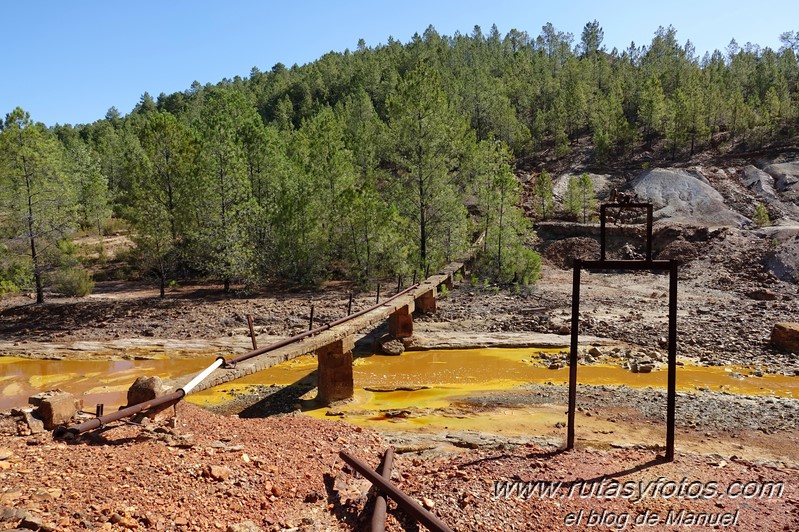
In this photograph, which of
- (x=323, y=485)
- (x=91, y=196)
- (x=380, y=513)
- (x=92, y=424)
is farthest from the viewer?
(x=91, y=196)

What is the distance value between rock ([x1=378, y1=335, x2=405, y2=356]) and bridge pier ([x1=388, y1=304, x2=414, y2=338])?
357 millimetres

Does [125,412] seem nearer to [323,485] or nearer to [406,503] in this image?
[323,485]

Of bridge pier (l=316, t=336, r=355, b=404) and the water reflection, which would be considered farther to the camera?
the water reflection

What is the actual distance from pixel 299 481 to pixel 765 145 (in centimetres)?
5669

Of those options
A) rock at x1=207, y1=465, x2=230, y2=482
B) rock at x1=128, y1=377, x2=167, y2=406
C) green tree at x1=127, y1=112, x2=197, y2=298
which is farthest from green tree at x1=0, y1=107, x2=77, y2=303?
rock at x1=207, y1=465, x2=230, y2=482

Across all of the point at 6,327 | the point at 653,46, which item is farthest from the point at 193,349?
the point at 653,46

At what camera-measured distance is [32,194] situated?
915 inches

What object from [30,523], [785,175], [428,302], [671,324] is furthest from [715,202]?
[30,523]

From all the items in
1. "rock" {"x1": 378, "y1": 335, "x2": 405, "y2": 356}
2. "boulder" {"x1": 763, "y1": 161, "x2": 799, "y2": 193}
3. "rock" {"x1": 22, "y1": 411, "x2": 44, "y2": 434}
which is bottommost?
"rock" {"x1": 378, "y1": 335, "x2": 405, "y2": 356}

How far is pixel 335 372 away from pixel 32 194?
18.9 meters

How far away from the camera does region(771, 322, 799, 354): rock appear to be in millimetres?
16188

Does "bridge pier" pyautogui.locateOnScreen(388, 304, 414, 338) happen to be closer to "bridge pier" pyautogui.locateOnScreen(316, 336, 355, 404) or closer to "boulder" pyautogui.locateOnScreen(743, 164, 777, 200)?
"bridge pier" pyautogui.locateOnScreen(316, 336, 355, 404)

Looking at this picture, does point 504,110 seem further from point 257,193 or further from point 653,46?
point 653,46

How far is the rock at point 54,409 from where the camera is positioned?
7754mm
